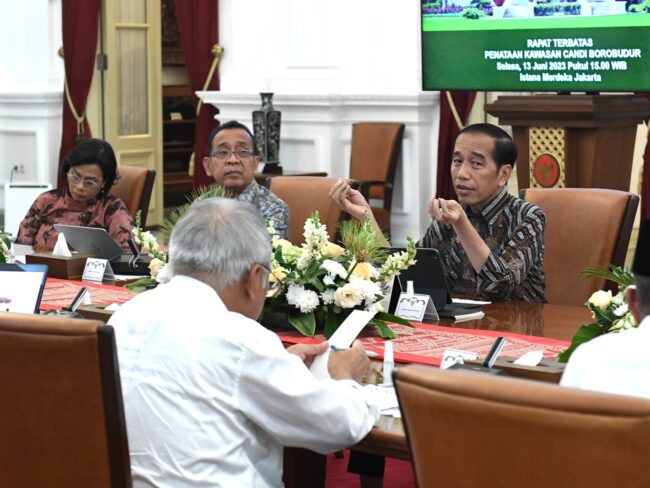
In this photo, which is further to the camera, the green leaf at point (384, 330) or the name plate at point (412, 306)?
the name plate at point (412, 306)

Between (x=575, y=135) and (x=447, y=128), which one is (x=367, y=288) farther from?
(x=447, y=128)

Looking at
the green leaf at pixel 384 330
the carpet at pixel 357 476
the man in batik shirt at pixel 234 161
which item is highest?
the man in batik shirt at pixel 234 161

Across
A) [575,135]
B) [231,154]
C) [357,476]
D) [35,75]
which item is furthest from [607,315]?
[35,75]

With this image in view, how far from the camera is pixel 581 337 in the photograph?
9.14 ft

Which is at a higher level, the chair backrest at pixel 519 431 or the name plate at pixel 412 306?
the chair backrest at pixel 519 431

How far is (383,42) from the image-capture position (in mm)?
8422

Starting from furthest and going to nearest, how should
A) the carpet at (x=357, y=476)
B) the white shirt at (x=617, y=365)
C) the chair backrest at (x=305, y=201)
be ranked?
the chair backrest at (x=305, y=201)
the carpet at (x=357, y=476)
the white shirt at (x=617, y=365)

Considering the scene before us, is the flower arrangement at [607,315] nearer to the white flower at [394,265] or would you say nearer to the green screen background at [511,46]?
the white flower at [394,265]

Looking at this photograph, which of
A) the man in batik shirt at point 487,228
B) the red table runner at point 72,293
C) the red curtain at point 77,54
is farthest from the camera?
the red curtain at point 77,54

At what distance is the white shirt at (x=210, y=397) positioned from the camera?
7.48 ft

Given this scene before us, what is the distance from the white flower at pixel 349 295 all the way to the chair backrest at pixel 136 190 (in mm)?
2429

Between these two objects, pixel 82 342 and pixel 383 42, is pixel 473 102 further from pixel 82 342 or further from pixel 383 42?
pixel 82 342

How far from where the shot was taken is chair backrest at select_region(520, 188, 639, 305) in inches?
166

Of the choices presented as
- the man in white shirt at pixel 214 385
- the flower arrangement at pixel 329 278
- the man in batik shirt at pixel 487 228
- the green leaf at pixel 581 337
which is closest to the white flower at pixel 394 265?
the flower arrangement at pixel 329 278
